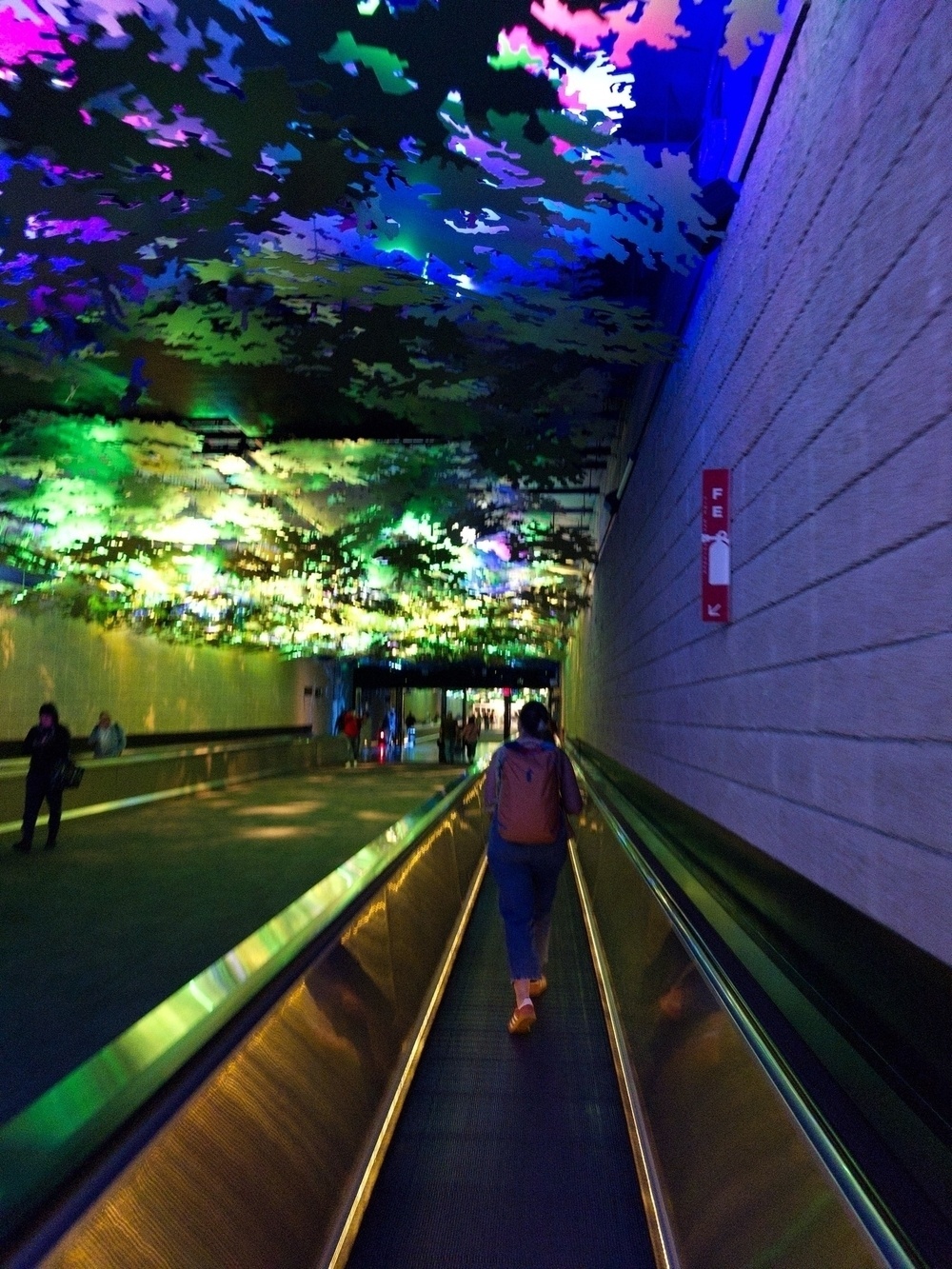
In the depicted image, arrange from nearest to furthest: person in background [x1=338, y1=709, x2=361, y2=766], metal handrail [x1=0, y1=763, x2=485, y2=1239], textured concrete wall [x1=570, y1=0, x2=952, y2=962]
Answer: metal handrail [x1=0, y1=763, x2=485, y2=1239] < textured concrete wall [x1=570, y1=0, x2=952, y2=962] < person in background [x1=338, y1=709, x2=361, y2=766]

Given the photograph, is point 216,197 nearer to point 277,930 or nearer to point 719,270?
point 719,270

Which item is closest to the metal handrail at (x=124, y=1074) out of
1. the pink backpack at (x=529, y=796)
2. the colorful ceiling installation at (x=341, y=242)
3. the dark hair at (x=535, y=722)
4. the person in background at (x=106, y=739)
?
the pink backpack at (x=529, y=796)

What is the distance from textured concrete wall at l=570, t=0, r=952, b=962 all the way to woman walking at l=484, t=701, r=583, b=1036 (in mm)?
929

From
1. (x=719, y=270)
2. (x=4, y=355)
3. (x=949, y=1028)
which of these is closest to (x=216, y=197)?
(x=719, y=270)

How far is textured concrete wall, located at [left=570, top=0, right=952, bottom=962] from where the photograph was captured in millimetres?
2547

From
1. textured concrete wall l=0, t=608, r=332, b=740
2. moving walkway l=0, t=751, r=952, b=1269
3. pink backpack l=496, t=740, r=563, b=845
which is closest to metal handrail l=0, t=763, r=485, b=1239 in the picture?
moving walkway l=0, t=751, r=952, b=1269

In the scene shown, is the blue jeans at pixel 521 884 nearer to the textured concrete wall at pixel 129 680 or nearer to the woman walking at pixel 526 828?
the woman walking at pixel 526 828

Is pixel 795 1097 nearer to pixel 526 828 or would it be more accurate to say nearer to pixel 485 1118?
pixel 485 1118

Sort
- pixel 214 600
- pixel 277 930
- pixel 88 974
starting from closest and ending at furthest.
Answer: pixel 277 930, pixel 88 974, pixel 214 600

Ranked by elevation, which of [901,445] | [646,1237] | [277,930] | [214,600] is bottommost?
[646,1237]

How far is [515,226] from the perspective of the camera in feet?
18.6

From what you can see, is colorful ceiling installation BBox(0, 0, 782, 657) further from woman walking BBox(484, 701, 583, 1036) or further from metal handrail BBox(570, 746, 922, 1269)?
metal handrail BBox(570, 746, 922, 1269)

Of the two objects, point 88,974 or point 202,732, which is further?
point 202,732

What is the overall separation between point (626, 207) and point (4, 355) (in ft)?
17.8
